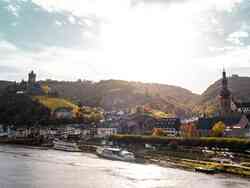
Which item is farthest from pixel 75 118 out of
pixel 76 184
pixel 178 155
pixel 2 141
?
pixel 76 184

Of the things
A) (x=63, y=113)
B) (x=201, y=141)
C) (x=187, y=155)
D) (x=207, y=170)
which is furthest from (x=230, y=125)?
(x=63, y=113)

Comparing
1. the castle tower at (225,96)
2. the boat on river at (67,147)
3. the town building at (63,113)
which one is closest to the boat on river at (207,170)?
the boat on river at (67,147)

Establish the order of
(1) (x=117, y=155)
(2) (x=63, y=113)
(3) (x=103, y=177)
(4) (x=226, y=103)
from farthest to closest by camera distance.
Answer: (2) (x=63, y=113) < (4) (x=226, y=103) < (1) (x=117, y=155) < (3) (x=103, y=177)

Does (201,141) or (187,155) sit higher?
(201,141)

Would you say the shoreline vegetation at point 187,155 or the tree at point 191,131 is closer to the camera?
the shoreline vegetation at point 187,155

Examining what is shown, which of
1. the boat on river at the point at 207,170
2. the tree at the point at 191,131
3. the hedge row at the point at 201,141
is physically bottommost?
the boat on river at the point at 207,170

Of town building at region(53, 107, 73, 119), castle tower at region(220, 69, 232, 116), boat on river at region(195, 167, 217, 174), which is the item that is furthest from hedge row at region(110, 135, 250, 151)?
town building at region(53, 107, 73, 119)

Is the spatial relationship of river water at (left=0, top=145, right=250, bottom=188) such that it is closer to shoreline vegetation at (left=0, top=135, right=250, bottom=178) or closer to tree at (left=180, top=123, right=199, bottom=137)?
shoreline vegetation at (left=0, top=135, right=250, bottom=178)

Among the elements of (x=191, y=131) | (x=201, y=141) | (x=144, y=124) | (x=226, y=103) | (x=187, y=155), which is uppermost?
(x=226, y=103)

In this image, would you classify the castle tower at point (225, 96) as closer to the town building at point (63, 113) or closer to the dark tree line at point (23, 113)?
the town building at point (63, 113)

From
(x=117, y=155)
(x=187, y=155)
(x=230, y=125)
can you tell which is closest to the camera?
(x=187, y=155)

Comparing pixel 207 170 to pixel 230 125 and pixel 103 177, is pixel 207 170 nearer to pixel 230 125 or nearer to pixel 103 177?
pixel 103 177

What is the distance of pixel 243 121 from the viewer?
11094 cm

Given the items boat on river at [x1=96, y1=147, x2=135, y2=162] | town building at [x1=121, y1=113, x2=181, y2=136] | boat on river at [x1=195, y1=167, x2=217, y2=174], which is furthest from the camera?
town building at [x1=121, y1=113, x2=181, y2=136]
